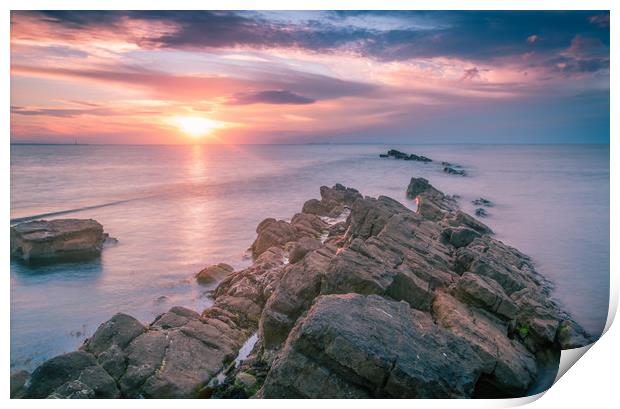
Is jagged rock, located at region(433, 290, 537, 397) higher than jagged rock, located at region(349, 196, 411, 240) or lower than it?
lower

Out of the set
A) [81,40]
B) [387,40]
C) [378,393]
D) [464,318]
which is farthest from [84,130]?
[464,318]

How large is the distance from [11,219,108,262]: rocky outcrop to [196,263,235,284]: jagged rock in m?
4.12

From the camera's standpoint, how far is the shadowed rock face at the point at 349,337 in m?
5.61

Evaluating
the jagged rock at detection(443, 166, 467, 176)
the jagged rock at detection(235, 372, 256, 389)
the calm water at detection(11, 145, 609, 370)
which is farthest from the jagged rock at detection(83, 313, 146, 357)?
the jagged rock at detection(443, 166, 467, 176)

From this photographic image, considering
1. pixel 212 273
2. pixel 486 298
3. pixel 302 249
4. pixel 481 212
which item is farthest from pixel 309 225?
pixel 481 212

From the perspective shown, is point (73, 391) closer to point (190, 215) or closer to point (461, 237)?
point (461, 237)

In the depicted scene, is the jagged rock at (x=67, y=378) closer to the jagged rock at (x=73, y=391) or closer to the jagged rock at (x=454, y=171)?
the jagged rock at (x=73, y=391)

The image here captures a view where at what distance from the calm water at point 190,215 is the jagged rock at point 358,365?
4295 millimetres

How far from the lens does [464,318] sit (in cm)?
736

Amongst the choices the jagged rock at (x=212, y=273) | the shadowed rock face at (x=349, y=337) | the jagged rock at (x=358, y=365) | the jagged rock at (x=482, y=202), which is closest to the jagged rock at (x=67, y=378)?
the shadowed rock face at (x=349, y=337)

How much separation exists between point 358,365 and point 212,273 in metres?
7.65

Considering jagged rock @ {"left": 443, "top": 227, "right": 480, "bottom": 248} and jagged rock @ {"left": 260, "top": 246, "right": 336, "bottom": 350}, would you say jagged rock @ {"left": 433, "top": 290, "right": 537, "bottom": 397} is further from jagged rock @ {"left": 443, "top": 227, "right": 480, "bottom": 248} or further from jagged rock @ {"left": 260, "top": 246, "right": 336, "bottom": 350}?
jagged rock @ {"left": 443, "top": 227, "right": 480, "bottom": 248}

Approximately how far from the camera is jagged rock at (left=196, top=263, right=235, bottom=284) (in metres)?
12.1

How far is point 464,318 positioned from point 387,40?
5192mm
